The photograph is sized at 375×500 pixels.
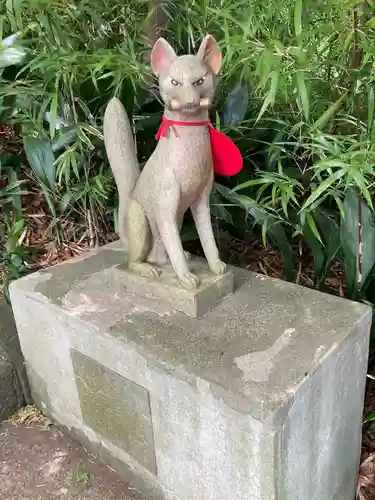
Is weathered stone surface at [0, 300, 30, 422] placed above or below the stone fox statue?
below

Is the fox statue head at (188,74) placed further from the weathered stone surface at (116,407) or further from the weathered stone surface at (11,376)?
the weathered stone surface at (11,376)

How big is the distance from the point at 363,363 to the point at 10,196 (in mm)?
1542

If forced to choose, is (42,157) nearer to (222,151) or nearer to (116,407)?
(222,151)

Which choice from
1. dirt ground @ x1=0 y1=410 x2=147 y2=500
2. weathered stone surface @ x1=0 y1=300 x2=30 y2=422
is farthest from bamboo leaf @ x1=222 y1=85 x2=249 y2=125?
dirt ground @ x1=0 y1=410 x2=147 y2=500

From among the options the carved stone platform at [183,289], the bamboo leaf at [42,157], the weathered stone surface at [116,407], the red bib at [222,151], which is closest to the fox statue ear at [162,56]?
the red bib at [222,151]

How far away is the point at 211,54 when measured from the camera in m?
1.09

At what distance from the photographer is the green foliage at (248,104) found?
1288 mm

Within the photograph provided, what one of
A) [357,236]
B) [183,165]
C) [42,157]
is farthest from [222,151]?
[42,157]

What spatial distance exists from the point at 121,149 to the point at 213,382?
64 cm

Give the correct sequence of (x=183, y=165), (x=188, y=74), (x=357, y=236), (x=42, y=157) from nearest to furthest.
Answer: (x=188, y=74) → (x=183, y=165) → (x=357, y=236) → (x=42, y=157)

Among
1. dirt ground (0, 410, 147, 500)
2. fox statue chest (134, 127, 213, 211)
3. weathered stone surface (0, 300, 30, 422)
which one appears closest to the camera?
fox statue chest (134, 127, 213, 211)

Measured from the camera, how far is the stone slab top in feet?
3.40

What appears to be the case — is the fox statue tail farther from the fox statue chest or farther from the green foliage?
the green foliage

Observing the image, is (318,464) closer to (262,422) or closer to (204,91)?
(262,422)
